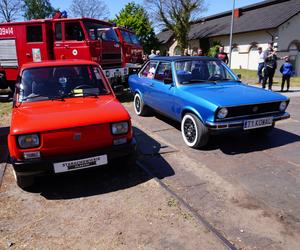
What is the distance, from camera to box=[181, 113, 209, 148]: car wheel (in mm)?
5402

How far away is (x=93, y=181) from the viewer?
4.49m

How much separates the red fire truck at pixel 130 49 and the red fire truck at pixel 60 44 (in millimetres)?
1994

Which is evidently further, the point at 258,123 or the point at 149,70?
the point at 149,70

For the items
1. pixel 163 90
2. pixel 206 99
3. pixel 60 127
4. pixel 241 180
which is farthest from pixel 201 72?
pixel 60 127

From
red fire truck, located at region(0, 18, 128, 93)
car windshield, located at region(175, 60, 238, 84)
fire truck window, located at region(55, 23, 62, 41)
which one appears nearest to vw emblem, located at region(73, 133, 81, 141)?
car windshield, located at region(175, 60, 238, 84)

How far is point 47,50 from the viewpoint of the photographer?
35.6ft

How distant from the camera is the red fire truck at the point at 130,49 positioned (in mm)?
13691

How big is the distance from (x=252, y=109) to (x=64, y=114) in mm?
3217

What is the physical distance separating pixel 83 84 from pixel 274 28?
24010mm

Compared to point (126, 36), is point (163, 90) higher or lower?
lower

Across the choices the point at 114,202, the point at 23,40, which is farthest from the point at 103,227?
the point at 23,40

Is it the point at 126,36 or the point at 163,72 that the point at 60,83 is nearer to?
the point at 163,72

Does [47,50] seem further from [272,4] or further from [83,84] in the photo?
[272,4]

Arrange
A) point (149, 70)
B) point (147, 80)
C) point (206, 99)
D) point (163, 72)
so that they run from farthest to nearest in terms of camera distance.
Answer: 1. point (149, 70)
2. point (147, 80)
3. point (163, 72)
4. point (206, 99)
